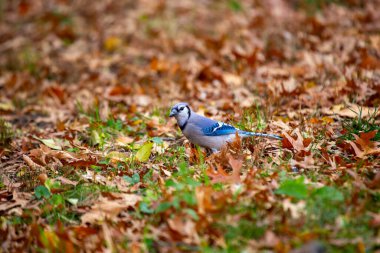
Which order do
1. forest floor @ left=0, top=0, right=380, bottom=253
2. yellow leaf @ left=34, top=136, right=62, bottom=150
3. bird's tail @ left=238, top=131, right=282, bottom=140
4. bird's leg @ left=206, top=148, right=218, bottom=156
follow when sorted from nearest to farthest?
1. forest floor @ left=0, top=0, right=380, bottom=253
2. bird's tail @ left=238, top=131, right=282, bottom=140
3. bird's leg @ left=206, top=148, right=218, bottom=156
4. yellow leaf @ left=34, top=136, right=62, bottom=150

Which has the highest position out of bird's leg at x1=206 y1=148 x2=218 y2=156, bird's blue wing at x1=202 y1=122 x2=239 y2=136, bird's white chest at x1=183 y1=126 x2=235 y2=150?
bird's blue wing at x1=202 y1=122 x2=239 y2=136

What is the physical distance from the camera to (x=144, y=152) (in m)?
4.26

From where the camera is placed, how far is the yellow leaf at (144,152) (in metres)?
4.25

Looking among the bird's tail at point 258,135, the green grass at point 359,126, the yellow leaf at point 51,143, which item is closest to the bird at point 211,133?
the bird's tail at point 258,135

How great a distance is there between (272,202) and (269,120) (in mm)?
1801

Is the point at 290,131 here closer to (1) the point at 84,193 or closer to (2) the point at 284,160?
(2) the point at 284,160

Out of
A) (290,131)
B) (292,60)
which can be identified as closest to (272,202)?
(290,131)

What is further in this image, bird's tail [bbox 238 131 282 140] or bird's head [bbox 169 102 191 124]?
bird's head [bbox 169 102 191 124]

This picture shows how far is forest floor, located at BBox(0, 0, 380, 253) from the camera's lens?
3117 mm

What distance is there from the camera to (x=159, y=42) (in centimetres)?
855

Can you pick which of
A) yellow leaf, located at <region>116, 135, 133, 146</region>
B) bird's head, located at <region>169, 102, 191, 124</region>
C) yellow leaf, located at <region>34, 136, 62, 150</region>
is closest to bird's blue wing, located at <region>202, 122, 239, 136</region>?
bird's head, located at <region>169, 102, 191, 124</region>

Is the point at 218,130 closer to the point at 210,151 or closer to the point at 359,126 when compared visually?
the point at 210,151

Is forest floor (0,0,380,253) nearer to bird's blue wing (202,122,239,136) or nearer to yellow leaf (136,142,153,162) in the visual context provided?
yellow leaf (136,142,153,162)

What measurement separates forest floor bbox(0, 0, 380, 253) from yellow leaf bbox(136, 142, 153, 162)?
14mm
